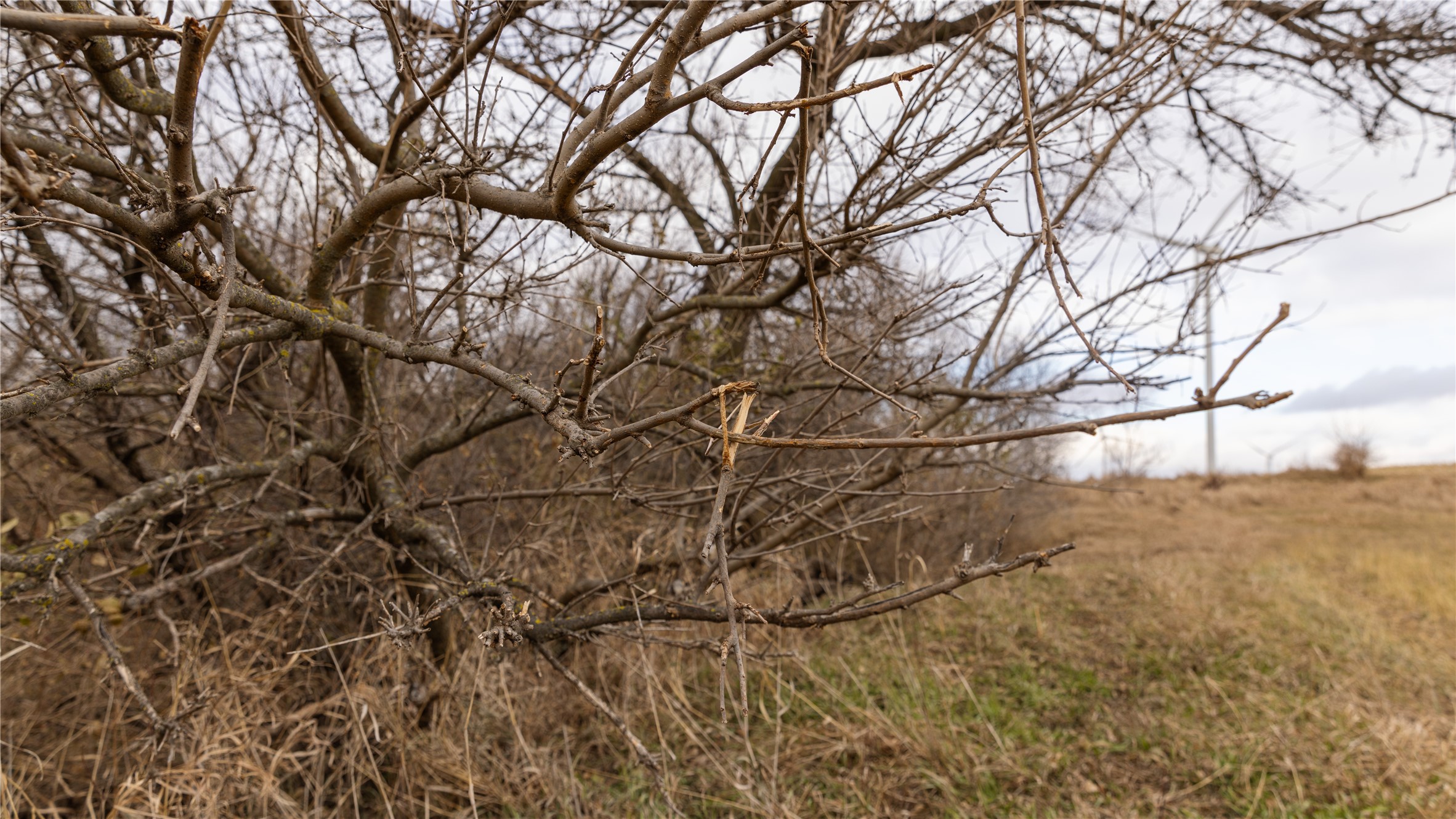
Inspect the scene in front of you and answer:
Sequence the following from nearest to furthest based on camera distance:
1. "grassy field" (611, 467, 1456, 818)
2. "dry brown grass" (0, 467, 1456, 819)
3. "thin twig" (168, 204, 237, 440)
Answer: "thin twig" (168, 204, 237, 440) < "dry brown grass" (0, 467, 1456, 819) < "grassy field" (611, 467, 1456, 818)

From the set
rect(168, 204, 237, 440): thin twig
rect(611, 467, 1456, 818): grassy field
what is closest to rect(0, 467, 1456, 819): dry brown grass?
rect(611, 467, 1456, 818): grassy field

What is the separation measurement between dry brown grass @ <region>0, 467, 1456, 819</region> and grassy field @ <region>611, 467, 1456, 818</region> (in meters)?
0.02

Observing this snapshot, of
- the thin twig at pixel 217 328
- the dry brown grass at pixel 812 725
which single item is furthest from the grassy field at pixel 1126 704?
the thin twig at pixel 217 328

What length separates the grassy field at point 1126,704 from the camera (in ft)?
11.2

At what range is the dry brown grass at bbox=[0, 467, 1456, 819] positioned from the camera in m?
2.96

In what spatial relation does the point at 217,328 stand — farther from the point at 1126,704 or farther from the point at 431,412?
the point at 1126,704

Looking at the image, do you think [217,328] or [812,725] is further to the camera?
[812,725]

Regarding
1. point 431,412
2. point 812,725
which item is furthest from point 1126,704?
point 431,412

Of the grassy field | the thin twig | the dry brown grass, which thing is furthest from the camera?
the grassy field

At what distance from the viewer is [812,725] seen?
3.93 meters

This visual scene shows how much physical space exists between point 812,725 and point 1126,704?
6.24ft

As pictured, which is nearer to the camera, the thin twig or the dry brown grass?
the thin twig

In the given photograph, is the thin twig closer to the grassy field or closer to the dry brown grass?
the dry brown grass

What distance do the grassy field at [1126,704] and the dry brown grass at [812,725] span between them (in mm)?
18
